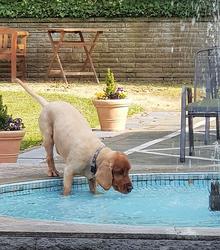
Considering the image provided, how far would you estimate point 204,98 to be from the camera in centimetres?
1049

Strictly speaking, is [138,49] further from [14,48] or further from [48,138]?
[48,138]

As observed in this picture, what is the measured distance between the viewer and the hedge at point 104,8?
22062mm

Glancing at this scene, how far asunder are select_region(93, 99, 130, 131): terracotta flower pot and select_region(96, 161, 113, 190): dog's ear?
6.75m

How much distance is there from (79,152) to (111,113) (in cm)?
639

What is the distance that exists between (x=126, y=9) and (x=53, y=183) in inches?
598

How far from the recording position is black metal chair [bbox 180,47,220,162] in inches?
367

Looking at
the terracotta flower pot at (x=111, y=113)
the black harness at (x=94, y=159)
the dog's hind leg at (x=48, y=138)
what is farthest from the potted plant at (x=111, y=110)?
the black harness at (x=94, y=159)

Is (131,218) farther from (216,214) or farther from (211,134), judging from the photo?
(211,134)

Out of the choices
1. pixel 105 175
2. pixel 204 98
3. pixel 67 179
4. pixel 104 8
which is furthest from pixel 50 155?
pixel 104 8

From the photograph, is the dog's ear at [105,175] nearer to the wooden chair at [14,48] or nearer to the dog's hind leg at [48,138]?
the dog's hind leg at [48,138]

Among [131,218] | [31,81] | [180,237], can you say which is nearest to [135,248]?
[180,237]

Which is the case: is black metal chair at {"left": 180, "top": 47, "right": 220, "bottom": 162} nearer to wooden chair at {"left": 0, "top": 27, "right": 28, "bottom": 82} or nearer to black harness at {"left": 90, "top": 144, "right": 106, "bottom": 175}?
black harness at {"left": 90, "top": 144, "right": 106, "bottom": 175}

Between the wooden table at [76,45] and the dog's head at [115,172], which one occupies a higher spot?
the wooden table at [76,45]

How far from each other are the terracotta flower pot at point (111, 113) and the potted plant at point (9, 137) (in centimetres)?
392
